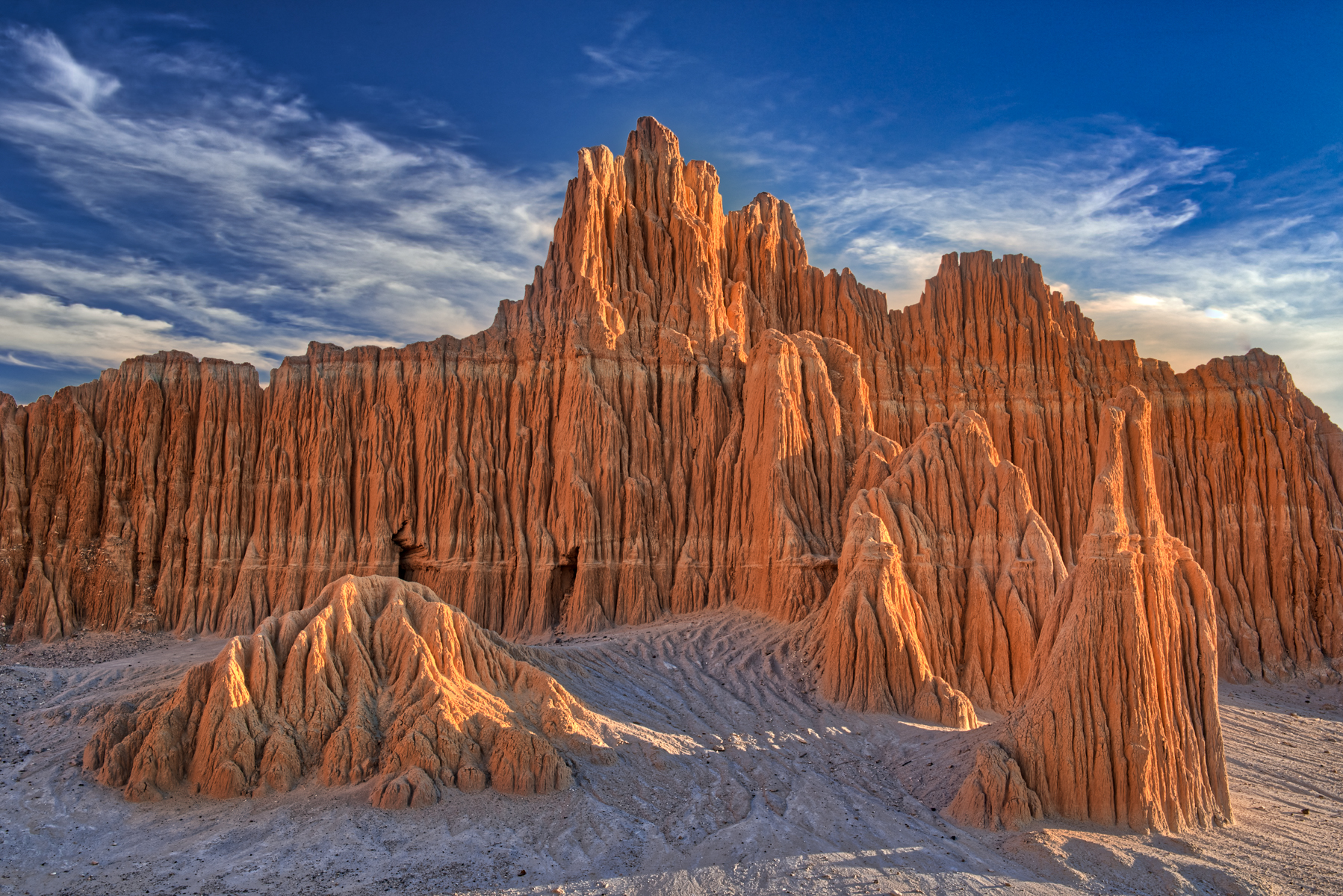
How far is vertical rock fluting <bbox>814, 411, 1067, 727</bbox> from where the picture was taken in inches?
1087

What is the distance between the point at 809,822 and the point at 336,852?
8.98 m

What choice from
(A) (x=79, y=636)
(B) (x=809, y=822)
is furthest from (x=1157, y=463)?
(A) (x=79, y=636)

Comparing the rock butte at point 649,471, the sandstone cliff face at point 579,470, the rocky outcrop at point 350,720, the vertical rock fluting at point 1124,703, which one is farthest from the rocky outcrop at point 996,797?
the sandstone cliff face at point 579,470

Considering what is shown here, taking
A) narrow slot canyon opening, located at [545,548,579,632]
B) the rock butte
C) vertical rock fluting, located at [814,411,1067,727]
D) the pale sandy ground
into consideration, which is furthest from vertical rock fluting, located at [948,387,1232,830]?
narrow slot canyon opening, located at [545,548,579,632]

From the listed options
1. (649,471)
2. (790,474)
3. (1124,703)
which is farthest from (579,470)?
(1124,703)

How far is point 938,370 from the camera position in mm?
51562

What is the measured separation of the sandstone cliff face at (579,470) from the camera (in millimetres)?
38562

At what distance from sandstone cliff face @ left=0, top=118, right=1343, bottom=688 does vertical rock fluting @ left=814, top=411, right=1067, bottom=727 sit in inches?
153

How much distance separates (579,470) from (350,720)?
20.9 m

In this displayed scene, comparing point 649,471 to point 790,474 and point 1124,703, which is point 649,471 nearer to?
point 790,474

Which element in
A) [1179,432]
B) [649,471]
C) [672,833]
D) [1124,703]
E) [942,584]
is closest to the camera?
[1124,703]

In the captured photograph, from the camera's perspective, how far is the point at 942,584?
99.1 ft

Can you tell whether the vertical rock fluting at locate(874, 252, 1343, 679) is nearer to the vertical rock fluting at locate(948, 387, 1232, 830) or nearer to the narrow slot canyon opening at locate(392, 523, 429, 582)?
the narrow slot canyon opening at locate(392, 523, 429, 582)

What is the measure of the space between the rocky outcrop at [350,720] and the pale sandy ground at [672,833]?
57cm
